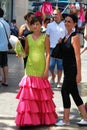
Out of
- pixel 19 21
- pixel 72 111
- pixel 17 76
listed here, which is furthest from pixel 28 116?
pixel 19 21

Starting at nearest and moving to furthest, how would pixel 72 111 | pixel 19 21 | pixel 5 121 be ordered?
pixel 5 121 < pixel 72 111 < pixel 19 21

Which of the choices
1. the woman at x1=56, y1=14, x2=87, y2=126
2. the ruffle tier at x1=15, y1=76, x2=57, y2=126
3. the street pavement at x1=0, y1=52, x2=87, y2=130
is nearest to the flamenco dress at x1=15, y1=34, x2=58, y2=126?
the ruffle tier at x1=15, y1=76, x2=57, y2=126

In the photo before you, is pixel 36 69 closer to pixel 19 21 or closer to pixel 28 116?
pixel 28 116

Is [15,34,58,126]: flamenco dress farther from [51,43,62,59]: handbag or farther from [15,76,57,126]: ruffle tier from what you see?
[51,43,62,59]: handbag

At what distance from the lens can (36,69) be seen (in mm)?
6949

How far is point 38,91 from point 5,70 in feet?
13.0

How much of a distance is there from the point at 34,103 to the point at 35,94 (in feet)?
0.47

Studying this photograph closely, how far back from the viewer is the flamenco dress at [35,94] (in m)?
6.84

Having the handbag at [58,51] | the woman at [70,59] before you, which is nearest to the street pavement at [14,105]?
the woman at [70,59]

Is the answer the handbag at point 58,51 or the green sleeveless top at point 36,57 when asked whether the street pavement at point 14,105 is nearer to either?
the green sleeveless top at point 36,57

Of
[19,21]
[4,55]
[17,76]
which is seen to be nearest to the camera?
[4,55]

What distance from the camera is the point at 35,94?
6.89 m

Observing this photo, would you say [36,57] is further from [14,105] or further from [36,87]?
[14,105]

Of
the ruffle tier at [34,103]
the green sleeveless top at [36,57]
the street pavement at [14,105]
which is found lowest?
the street pavement at [14,105]
